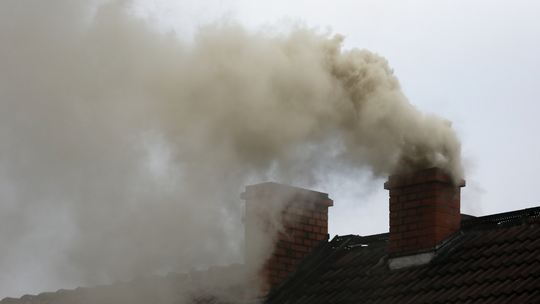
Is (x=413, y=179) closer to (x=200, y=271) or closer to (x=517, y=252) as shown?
(x=517, y=252)

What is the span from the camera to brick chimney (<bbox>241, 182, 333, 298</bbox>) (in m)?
10.1

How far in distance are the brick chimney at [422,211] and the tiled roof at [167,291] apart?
250 cm

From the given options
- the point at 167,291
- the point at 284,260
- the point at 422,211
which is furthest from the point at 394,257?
the point at 167,291

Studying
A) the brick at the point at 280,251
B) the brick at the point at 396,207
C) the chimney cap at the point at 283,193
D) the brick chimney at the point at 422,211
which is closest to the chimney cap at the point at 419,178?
the brick chimney at the point at 422,211

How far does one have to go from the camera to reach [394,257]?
9234mm

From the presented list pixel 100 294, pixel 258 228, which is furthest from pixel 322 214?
pixel 100 294

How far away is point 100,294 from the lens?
510 inches

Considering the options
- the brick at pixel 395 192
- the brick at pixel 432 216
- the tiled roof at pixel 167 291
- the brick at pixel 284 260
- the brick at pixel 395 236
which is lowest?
the tiled roof at pixel 167 291

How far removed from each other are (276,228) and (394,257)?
5.98ft

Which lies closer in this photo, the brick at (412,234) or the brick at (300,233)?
the brick at (412,234)

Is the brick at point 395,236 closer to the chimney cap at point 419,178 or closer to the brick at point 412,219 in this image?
the brick at point 412,219

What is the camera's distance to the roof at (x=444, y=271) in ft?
24.9

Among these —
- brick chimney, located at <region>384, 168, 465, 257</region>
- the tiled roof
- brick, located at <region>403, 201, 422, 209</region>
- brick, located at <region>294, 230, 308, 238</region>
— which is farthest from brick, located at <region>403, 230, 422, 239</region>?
the tiled roof

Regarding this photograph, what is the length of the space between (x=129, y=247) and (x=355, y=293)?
324 centimetres
